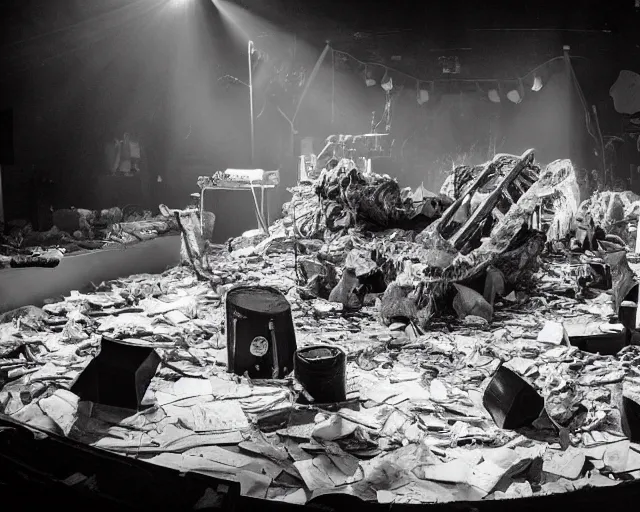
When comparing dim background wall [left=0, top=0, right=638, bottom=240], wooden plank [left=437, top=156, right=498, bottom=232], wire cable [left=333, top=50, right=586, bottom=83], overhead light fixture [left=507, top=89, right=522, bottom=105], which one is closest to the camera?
wooden plank [left=437, top=156, right=498, bottom=232]

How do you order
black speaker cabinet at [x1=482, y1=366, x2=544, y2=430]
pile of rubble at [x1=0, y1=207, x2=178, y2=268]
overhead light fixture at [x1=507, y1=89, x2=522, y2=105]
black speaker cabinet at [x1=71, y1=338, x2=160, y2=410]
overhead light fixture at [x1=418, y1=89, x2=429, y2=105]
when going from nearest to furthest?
1. black speaker cabinet at [x1=482, y1=366, x2=544, y2=430]
2. black speaker cabinet at [x1=71, y1=338, x2=160, y2=410]
3. pile of rubble at [x1=0, y1=207, x2=178, y2=268]
4. overhead light fixture at [x1=507, y1=89, x2=522, y2=105]
5. overhead light fixture at [x1=418, y1=89, x2=429, y2=105]

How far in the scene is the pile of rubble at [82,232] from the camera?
10320 mm

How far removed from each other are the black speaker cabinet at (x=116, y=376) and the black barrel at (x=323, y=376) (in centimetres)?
122

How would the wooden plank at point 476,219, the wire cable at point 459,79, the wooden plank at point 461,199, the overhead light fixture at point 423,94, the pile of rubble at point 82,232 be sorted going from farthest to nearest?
the overhead light fixture at point 423,94 → the wire cable at point 459,79 → the pile of rubble at point 82,232 → the wooden plank at point 461,199 → the wooden plank at point 476,219

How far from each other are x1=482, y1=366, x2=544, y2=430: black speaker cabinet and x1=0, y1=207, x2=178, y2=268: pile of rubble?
8008mm

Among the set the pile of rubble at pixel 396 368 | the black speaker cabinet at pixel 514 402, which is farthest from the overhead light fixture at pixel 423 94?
the black speaker cabinet at pixel 514 402

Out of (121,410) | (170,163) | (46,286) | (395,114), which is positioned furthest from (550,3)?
(121,410)

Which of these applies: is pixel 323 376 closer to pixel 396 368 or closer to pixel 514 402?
pixel 396 368

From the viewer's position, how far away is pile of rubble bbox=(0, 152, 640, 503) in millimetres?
3260

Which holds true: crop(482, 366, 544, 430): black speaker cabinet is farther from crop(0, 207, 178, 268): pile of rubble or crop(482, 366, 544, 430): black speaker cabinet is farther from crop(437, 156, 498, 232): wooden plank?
crop(0, 207, 178, 268): pile of rubble

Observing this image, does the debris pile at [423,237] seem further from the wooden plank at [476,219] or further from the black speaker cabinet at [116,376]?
the black speaker cabinet at [116,376]

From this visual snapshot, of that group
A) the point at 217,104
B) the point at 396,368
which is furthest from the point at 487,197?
the point at 217,104

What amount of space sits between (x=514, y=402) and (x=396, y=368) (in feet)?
4.78

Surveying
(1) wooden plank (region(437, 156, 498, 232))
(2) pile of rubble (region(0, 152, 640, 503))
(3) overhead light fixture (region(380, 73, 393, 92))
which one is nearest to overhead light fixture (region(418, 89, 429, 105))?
(3) overhead light fixture (region(380, 73, 393, 92))
